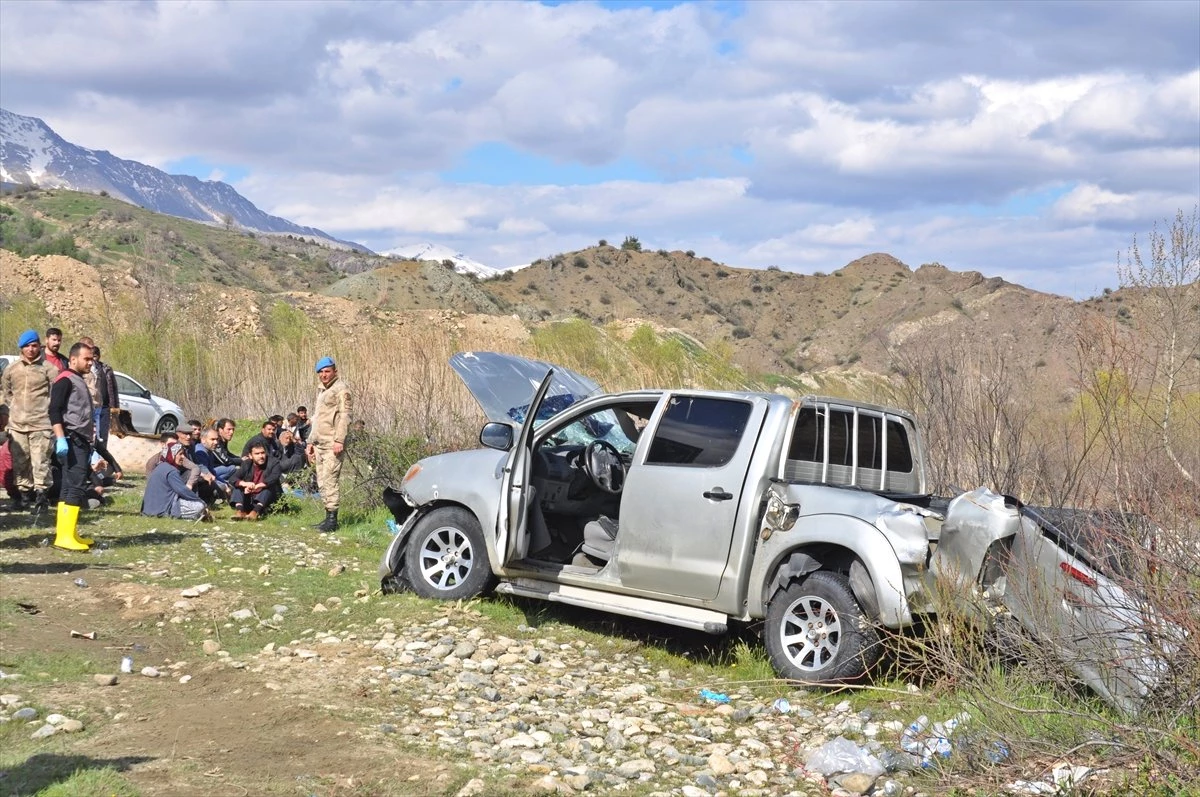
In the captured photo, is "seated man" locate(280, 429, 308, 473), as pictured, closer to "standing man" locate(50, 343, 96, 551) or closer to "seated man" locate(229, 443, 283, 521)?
"seated man" locate(229, 443, 283, 521)

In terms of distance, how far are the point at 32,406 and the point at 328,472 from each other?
308cm

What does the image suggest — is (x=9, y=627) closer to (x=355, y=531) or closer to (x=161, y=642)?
(x=161, y=642)

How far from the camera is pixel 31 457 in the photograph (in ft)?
40.1

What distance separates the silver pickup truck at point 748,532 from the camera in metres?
6.33

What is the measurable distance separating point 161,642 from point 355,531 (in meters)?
4.98

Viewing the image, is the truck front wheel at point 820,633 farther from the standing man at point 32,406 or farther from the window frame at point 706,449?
the standing man at point 32,406

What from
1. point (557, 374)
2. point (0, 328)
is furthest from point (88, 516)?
point (0, 328)

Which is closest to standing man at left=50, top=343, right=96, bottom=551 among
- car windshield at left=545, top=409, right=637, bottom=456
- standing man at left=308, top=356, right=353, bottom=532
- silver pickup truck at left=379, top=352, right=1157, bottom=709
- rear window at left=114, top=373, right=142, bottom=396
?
standing man at left=308, top=356, right=353, bottom=532

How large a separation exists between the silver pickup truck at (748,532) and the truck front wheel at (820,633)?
0.01 meters

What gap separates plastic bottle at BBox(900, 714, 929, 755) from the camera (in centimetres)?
582

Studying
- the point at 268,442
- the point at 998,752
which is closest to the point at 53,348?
the point at 268,442

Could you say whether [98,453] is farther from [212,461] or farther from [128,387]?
[128,387]

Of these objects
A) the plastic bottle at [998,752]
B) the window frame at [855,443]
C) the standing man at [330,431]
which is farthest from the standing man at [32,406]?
the plastic bottle at [998,752]

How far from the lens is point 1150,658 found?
5281mm
